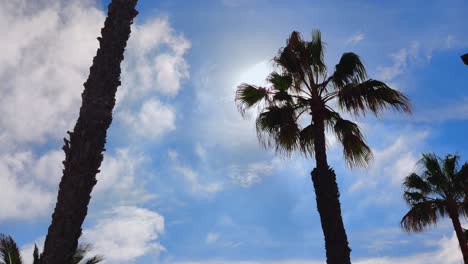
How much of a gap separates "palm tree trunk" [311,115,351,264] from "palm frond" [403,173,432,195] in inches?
425

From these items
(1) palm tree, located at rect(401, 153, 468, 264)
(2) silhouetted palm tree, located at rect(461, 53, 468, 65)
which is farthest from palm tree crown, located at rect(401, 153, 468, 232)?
(2) silhouetted palm tree, located at rect(461, 53, 468, 65)

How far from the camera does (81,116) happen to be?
684cm

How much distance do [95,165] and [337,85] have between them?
31.2 ft

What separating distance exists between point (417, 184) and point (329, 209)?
1182 centimetres

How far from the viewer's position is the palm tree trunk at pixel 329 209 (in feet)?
36.6

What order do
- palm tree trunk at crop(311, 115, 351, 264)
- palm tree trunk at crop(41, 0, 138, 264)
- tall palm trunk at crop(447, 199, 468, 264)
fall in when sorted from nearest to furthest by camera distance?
1. palm tree trunk at crop(41, 0, 138, 264)
2. palm tree trunk at crop(311, 115, 351, 264)
3. tall palm trunk at crop(447, 199, 468, 264)

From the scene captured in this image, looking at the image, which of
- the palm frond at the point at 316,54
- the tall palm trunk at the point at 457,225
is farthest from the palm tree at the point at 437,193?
the palm frond at the point at 316,54

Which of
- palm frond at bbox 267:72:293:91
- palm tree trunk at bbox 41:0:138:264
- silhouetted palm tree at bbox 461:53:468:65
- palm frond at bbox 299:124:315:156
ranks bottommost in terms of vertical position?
palm tree trunk at bbox 41:0:138:264

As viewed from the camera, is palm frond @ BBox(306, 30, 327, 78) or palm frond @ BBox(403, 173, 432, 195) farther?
palm frond @ BBox(403, 173, 432, 195)

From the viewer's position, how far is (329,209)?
1161 centimetres

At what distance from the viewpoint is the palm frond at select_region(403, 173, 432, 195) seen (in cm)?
2127

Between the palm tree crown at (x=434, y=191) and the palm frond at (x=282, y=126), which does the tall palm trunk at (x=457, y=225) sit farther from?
the palm frond at (x=282, y=126)

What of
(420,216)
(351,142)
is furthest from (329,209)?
(420,216)

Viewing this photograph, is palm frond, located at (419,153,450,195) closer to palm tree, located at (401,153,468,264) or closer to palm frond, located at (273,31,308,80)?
palm tree, located at (401,153,468,264)
